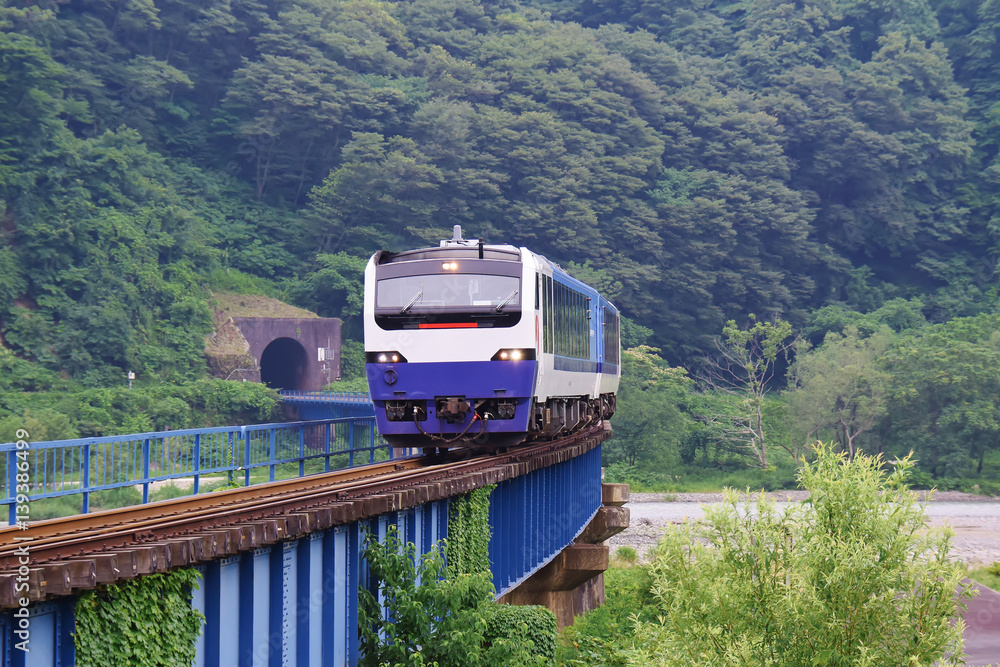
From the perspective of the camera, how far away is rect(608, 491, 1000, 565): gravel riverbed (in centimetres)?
4557

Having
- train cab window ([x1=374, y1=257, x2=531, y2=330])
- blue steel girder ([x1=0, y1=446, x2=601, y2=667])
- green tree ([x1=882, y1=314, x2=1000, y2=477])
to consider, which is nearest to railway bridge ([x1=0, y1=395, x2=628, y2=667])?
blue steel girder ([x1=0, y1=446, x2=601, y2=667])

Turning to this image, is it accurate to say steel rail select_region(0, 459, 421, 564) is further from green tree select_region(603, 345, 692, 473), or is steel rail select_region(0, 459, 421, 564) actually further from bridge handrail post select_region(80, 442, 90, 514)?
green tree select_region(603, 345, 692, 473)

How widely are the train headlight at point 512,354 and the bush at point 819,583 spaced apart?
3.75 meters

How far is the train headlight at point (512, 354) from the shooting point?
17000mm

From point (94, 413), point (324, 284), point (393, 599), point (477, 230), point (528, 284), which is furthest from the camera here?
point (477, 230)

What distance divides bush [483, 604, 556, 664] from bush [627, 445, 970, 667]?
2.63 meters

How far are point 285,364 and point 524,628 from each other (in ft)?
188

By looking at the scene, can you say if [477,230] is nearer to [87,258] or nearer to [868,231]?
[87,258]

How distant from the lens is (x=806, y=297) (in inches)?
3248

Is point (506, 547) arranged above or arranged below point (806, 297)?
below

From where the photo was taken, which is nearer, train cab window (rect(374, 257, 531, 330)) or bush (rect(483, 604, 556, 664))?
bush (rect(483, 604, 556, 664))

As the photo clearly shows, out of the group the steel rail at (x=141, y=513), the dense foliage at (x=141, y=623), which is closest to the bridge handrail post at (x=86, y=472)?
the steel rail at (x=141, y=513)

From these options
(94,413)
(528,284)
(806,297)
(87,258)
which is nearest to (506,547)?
(528,284)

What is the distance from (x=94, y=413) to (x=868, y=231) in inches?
2423
